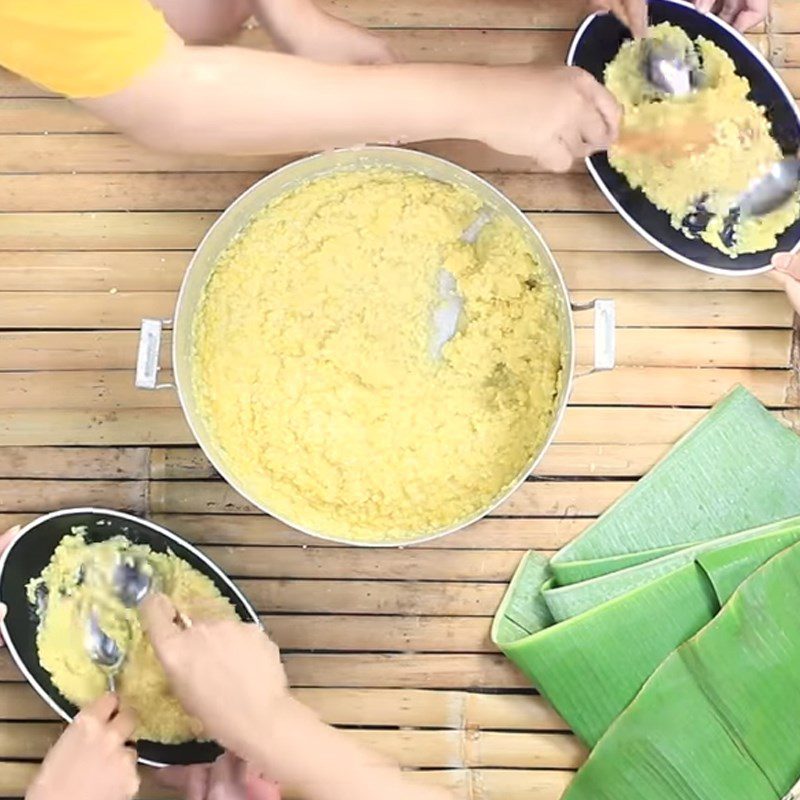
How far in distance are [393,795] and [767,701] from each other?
0.32m

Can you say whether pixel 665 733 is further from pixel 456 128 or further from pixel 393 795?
pixel 456 128

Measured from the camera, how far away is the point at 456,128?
0.85 meters

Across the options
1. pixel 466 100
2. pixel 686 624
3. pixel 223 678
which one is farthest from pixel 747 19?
pixel 223 678

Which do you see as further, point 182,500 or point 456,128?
point 182,500

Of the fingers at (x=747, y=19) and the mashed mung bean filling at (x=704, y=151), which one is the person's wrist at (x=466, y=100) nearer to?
the mashed mung bean filling at (x=704, y=151)

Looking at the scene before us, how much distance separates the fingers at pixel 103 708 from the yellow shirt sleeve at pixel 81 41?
0.52m

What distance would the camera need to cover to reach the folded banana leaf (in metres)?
0.95

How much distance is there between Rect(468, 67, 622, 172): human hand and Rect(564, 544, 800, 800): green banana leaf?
403mm

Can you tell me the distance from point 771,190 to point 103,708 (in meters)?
0.75

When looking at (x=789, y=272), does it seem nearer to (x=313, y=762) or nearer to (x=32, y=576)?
(x=313, y=762)

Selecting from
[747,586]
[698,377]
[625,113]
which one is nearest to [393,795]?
[747,586]

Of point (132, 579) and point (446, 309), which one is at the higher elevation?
point (446, 309)

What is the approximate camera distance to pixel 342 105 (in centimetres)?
81

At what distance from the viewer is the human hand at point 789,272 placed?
0.98 metres
